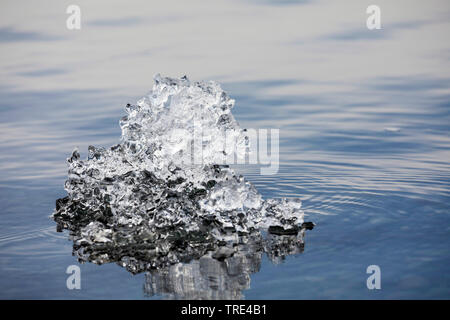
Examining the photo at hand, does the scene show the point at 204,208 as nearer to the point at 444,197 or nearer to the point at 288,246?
the point at 288,246

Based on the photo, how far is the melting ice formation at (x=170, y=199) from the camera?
5.86m

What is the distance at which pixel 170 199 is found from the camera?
21.0 ft

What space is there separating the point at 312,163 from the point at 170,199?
314 centimetres

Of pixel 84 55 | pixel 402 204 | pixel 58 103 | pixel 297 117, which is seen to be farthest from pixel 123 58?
pixel 402 204

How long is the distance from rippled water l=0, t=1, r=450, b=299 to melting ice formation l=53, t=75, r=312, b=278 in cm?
30

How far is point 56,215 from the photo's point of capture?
687 cm

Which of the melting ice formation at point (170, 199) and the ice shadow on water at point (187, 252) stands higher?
the melting ice formation at point (170, 199)

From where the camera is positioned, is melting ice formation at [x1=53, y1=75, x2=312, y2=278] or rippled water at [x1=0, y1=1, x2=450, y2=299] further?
melting ice formation at [x1=53, y1=75, x2=312, y2=278]

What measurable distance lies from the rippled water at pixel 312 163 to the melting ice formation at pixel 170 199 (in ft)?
0.99

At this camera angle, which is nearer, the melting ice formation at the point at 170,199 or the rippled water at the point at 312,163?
the rippled water at the point at 312,163

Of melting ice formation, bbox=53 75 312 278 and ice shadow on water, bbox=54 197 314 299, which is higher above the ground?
melting ice formation, bbox=53 75 312 278

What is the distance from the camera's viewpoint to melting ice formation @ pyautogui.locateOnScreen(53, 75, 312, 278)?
231 inches

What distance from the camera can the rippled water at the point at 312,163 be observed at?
203 inches

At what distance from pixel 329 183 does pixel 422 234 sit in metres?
1.99
